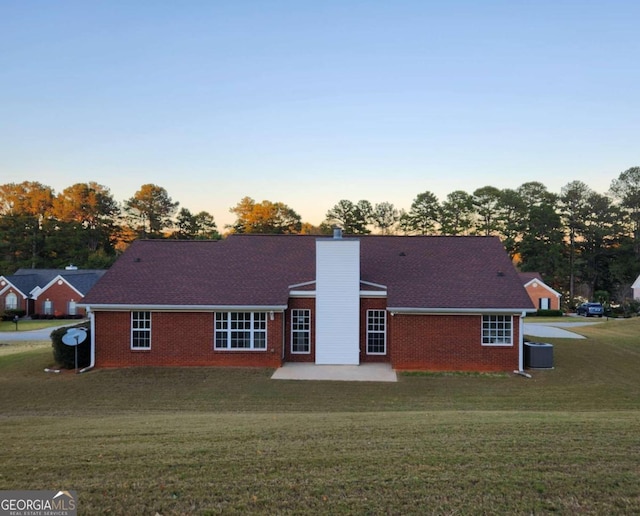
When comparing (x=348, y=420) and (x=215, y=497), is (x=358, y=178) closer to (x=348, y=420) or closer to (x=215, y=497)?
(x=348, y=420)

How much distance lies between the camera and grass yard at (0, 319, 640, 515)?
4895mm

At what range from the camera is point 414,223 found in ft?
223

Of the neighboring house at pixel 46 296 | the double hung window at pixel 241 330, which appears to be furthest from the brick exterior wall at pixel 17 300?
the double hung window at pixel 241 330

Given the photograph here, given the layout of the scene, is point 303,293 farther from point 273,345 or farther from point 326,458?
point 326,458

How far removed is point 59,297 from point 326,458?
51.9m

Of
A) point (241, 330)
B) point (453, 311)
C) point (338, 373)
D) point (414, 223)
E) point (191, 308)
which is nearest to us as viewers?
point (338, 373)

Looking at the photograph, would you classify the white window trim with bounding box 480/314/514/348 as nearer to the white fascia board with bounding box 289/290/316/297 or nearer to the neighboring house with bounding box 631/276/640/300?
the white fascia board with bounding box 289/290/316/297

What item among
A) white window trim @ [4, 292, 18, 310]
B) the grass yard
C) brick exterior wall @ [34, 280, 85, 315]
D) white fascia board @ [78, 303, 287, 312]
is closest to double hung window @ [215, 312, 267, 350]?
white fascia board @ [78, 303, 287, 312]

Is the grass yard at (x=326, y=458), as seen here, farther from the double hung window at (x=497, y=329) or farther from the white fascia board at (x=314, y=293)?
the white fascia board at (x=314, y=293)

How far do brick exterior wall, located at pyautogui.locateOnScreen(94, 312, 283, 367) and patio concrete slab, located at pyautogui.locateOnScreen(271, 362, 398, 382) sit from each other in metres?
0.92

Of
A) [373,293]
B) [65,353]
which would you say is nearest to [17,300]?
[65,353]

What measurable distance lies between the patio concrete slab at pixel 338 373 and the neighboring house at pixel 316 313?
486 mm

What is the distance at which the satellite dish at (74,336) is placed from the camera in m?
16.9

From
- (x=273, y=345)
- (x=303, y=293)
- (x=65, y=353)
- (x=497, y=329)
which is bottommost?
(x=65, y=353)
